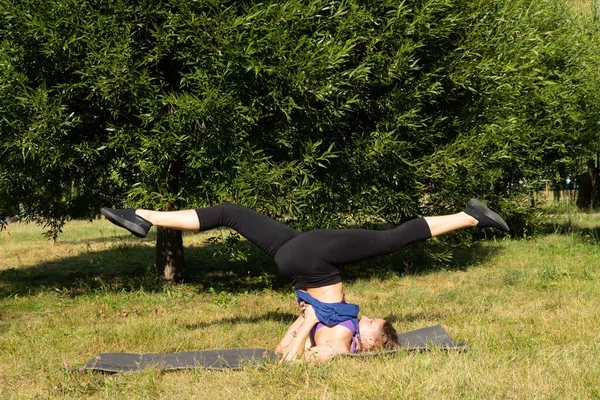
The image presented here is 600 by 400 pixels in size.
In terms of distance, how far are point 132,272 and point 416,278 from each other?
6846 mm

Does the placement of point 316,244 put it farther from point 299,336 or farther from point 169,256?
point 169,256

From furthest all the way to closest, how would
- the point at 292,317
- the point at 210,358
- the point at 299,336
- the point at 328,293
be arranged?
the point at 292,317
the point at 328,293
the point at 210,358
the point at 299,336

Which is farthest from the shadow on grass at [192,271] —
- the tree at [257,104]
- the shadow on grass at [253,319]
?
the shadow on grass at [253,319]

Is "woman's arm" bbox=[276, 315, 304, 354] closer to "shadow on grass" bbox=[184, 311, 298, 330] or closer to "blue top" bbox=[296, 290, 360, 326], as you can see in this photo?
"blue top" bbox=[296, 290, 360, 326]

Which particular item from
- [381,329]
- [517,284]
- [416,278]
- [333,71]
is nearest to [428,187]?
[416,278]

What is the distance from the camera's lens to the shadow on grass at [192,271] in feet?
39.1

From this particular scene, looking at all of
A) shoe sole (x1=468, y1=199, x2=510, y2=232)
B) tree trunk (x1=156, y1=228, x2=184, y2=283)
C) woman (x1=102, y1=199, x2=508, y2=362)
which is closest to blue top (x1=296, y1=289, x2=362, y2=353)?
woman (x1=102, y1=199, x2=508, y2=362)

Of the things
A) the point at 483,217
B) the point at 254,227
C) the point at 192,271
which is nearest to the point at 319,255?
the point at 254,227

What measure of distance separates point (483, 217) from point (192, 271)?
9.01 metres

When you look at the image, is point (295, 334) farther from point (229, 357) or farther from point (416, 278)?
point (416, 278)

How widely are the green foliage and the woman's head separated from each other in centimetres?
375

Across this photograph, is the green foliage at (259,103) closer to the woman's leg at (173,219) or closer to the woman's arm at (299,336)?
the woman's leg at (173,219)

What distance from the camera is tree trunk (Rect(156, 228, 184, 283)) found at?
1223 cm

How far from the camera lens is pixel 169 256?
12.3 meters
